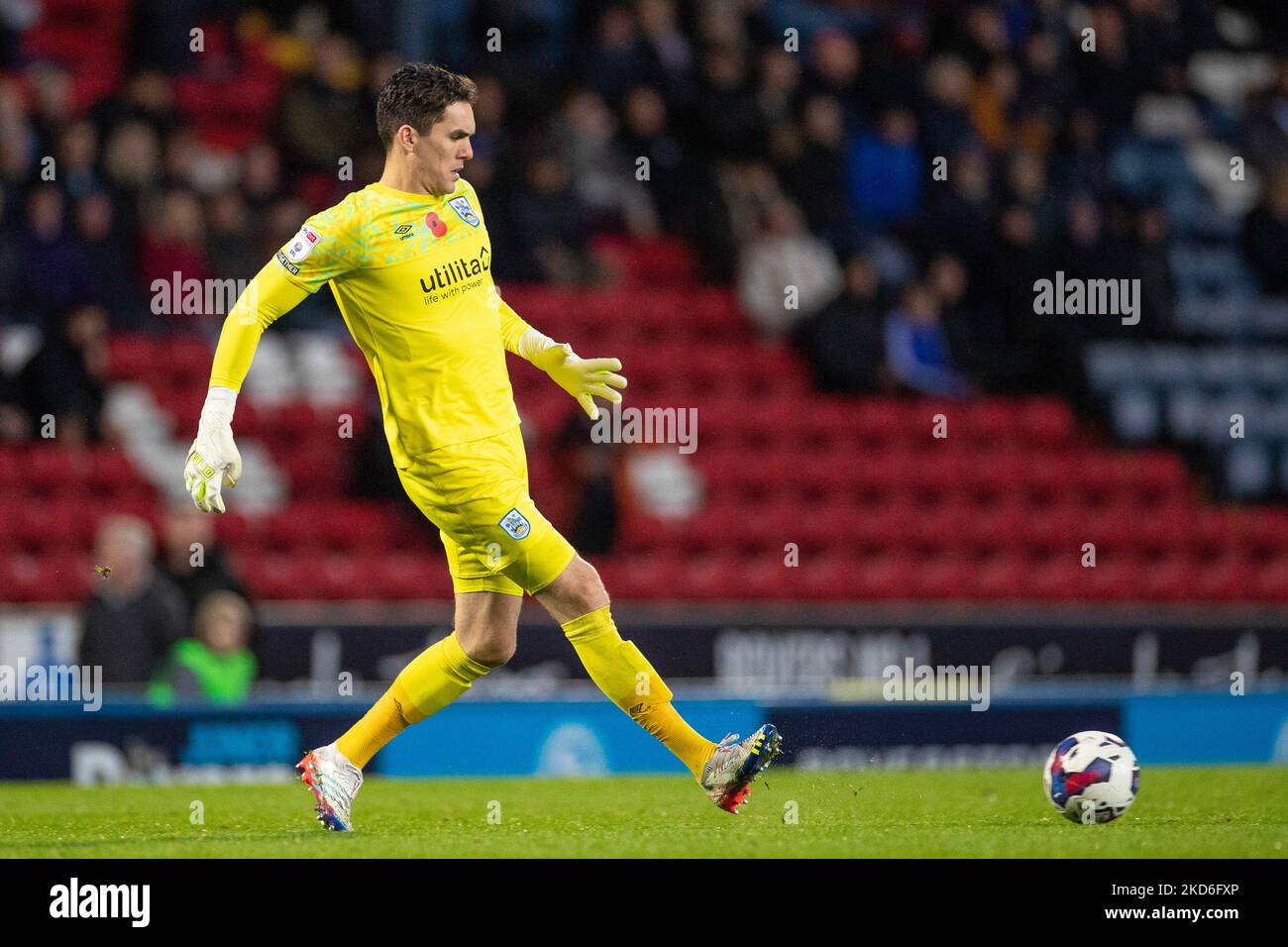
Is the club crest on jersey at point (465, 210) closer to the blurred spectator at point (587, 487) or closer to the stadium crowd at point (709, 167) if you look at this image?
the blurred spectator at point (587, 487)

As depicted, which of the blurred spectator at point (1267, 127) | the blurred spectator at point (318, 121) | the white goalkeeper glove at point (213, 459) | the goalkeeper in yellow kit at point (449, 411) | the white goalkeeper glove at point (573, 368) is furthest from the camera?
the blurred spectator at point (1267, 127)

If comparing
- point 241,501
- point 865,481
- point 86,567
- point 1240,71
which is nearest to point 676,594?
point 865,481

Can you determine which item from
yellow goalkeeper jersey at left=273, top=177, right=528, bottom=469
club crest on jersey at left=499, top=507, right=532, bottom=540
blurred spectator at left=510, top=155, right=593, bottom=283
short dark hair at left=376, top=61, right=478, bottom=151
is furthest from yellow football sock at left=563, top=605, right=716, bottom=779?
blurred spectator at left=510, top=155, right=593, bottom=283

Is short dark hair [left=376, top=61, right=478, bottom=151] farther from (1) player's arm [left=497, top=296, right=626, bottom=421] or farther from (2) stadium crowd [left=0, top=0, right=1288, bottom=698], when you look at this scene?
(2) stadium crowd [left=0, top=0, right=1288, bottom=698]

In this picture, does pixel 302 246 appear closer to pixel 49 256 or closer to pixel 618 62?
pixel 49 256

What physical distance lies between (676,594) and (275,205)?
3.78 metres

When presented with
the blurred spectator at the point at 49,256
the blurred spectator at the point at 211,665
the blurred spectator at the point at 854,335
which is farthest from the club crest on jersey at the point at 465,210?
the blurred spectator at the point at 854,335

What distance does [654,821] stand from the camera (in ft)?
23.8

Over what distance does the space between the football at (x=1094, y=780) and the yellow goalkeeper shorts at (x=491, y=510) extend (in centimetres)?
190

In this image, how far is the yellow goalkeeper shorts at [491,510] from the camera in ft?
21.8

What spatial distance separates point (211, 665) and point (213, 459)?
499 centimetres

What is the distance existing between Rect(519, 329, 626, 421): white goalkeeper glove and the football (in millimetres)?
2003

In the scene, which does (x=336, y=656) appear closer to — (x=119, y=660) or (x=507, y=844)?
(x=119, y=660)

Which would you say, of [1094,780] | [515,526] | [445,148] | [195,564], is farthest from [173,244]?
[1094,780]
